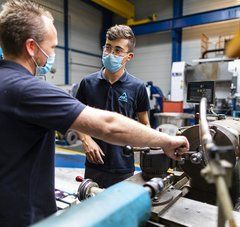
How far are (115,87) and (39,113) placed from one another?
0.85m

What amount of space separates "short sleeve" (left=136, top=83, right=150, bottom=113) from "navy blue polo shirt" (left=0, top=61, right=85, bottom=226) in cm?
83

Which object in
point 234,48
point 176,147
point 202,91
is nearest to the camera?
point 234,48

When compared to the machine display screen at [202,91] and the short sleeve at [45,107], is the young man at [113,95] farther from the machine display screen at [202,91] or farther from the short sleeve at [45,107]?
the short sleeve at [45,107]

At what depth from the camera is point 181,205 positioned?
89 centimetres

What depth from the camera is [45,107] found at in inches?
28.8

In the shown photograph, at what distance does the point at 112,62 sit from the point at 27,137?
0.90 metres

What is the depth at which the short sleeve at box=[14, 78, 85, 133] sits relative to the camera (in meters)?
0.72

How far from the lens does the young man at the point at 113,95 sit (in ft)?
4.91

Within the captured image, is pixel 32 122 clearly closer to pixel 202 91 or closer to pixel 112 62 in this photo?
pixel 112 62

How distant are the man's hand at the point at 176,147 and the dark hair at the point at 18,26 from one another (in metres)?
0.57

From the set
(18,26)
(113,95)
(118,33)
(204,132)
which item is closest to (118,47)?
(118,33)

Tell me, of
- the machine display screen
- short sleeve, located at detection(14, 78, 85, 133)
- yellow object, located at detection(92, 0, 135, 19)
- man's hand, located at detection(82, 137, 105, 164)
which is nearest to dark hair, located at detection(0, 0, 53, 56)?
short sleeve, located at detection(14, 78, 85, 133)

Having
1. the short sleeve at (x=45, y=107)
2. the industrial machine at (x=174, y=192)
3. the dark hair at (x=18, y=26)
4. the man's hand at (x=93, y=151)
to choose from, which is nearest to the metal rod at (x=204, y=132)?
the industrial machine at (x=174, y=192)

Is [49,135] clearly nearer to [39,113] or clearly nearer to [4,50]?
[39,113]
